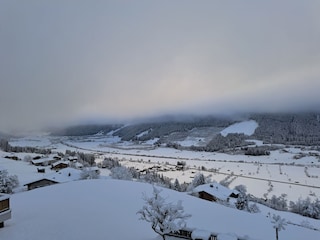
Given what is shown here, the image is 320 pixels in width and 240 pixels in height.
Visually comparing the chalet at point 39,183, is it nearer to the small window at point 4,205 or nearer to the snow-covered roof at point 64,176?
the snow-covered roof at point 64,176

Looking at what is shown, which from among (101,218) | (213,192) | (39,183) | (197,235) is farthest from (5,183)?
(197,235)

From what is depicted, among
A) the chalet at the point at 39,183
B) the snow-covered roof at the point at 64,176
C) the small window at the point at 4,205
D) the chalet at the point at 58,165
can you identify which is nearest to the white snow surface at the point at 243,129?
the chalet at the point at 58,165

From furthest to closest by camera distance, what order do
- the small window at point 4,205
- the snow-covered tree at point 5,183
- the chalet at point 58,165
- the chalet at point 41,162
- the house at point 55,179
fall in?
1. the chalet at point 41,162
2. the chalet at point 58,165
3. the house at point 55,179
4. the snow-covered tree at point 5,183
5. the small window at point 4,205

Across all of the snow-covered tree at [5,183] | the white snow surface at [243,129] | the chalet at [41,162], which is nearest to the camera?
the snow-covered tree at [5,183]

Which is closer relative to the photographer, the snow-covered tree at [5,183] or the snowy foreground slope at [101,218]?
the snowy foreground slope at [101,218]

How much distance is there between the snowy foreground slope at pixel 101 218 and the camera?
10.7 metres

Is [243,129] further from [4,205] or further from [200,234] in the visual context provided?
[4,205]

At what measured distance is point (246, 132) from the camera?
177 m

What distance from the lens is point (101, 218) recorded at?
1288 centimetres

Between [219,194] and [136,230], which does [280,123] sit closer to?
[219,194]

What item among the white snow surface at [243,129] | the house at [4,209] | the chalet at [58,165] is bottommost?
the white snow surface at [243,129]

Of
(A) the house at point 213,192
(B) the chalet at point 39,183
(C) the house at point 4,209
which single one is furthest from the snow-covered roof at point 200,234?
(B) the chalet at point 39,183

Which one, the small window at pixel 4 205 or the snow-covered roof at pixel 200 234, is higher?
the small window at pixel 4 205

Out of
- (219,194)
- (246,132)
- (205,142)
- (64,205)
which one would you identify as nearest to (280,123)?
(246,132)
